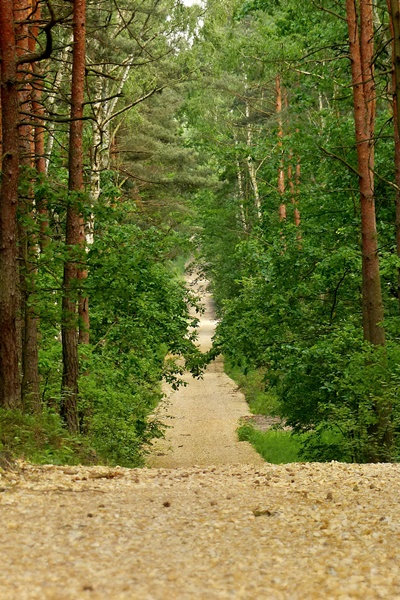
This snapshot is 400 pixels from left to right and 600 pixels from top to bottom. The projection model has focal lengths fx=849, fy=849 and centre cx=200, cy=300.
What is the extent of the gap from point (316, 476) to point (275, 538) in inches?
141

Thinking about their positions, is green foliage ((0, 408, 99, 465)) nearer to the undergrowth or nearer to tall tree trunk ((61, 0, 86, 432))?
tall tree trunk ((61, 0, 86, 432))

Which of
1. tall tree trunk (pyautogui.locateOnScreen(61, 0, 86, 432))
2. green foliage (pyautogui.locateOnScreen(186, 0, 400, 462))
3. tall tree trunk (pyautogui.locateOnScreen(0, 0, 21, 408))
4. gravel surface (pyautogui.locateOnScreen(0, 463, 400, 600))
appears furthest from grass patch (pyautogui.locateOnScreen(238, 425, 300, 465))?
gravel surface (pyautogui.locateOnScreen(0, 463, 400, 600))

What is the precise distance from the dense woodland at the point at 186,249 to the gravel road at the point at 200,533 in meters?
2.13

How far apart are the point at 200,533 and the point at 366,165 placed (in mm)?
10557

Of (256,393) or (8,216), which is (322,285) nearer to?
(8,216)

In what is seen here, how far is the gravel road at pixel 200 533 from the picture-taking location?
16.3 feet

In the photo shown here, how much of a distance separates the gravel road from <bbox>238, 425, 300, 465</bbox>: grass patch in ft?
32.4

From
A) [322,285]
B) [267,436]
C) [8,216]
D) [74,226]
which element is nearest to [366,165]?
[322,285]

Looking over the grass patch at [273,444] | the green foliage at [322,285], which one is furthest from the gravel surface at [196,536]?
the grass patch at [273,444]

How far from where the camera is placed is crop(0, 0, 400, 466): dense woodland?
39.3 feet

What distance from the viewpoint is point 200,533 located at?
654cm

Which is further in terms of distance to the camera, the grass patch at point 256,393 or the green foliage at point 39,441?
the grass patch at point 256,393

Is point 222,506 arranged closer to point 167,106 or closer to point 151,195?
point 151,195

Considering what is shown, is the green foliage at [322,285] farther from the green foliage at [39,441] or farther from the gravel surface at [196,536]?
the gravel surface at [196,536]
